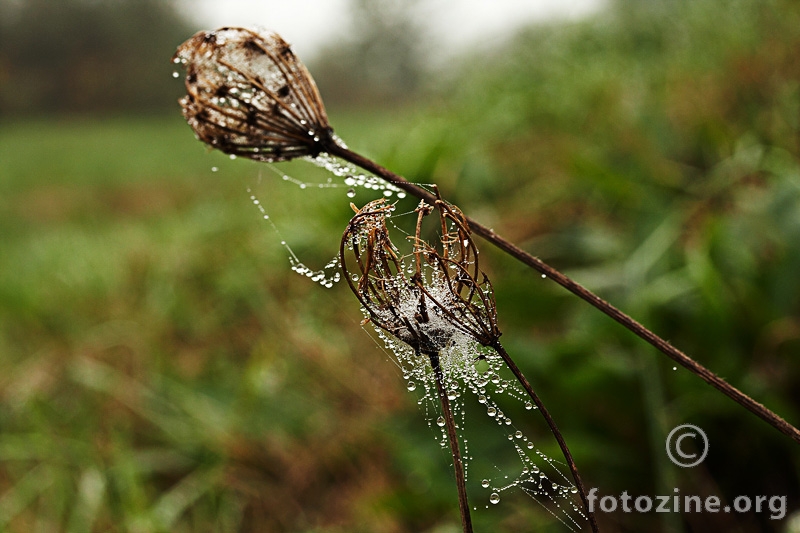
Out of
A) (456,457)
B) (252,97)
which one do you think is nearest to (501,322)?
(252,97)

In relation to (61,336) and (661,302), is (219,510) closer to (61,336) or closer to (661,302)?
(661,302)

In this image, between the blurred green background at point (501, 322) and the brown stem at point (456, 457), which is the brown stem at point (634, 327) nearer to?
the brown stem at point (456, 457)

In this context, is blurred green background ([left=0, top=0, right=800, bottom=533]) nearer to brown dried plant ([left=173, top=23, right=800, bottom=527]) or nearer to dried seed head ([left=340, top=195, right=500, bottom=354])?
brown dried plant ([left=173, top=23, right=800, bottom=527])

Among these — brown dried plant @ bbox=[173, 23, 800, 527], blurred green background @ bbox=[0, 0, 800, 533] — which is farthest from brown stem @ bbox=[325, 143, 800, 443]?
blurred green background @ bbox=[0, 0, 800, 533]

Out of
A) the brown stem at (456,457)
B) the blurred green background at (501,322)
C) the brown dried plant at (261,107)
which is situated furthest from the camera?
the blurred green background at (501,322)

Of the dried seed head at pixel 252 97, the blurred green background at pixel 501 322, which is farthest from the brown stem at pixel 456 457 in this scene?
the blurred green background at pixel 501 322

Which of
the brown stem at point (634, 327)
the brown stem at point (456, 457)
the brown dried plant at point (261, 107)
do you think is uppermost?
the brown dried plant at point (261, 107)

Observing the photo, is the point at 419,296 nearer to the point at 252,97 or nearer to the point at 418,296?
the point at 418,296
